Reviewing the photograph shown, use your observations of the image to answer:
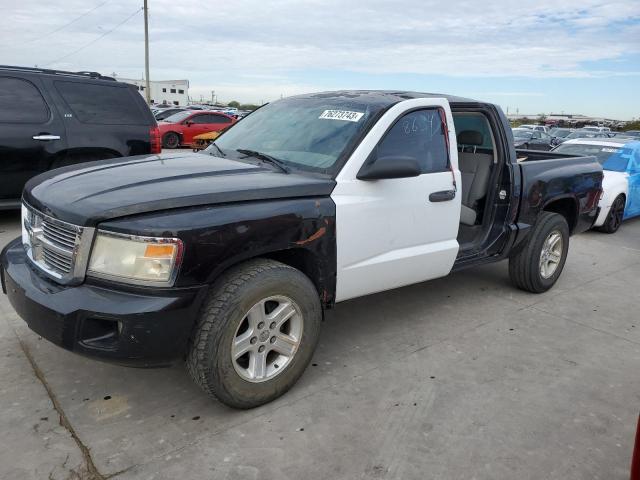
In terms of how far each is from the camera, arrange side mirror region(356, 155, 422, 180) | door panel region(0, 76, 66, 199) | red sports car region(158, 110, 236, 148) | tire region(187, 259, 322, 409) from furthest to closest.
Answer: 1. red sports car region(158, 110, 236, 148)
2. door panel region(0, 76, 66, 199)
3. side mirror region(356, 155, 422, 180)
4. tire region(187, 259, 322, 409)

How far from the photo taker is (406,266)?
3.71 metres

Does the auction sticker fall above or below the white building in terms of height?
below

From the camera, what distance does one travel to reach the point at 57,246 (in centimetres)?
272

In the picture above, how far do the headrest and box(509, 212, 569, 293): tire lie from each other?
3.04 ft

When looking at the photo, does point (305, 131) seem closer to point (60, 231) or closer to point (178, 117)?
point (60, 231)

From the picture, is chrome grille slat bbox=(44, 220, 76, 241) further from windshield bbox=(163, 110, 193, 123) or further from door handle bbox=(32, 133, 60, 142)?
windshield bbox=(163, 110, 193, 123)

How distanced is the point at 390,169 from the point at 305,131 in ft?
2.64

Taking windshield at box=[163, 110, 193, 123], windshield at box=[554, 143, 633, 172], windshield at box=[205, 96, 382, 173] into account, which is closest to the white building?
windshield at box=[163, 110, 193, 123]

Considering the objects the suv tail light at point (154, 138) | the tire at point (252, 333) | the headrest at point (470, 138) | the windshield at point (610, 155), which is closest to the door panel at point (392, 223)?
the tire at point (252, 333)

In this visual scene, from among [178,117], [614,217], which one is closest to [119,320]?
[614,217]

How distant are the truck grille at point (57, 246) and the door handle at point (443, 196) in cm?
225

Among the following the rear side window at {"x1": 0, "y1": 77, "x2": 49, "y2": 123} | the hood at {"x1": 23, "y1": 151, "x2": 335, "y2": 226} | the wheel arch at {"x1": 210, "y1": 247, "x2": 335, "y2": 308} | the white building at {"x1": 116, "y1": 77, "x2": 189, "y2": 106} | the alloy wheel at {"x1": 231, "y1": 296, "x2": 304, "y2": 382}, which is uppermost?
the white building at {"x1": 116, "y1": 77, "x2": 189, "y2": 106}

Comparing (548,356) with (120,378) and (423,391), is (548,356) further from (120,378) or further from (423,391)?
(120,378)

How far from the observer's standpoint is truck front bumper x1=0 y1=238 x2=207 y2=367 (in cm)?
247
